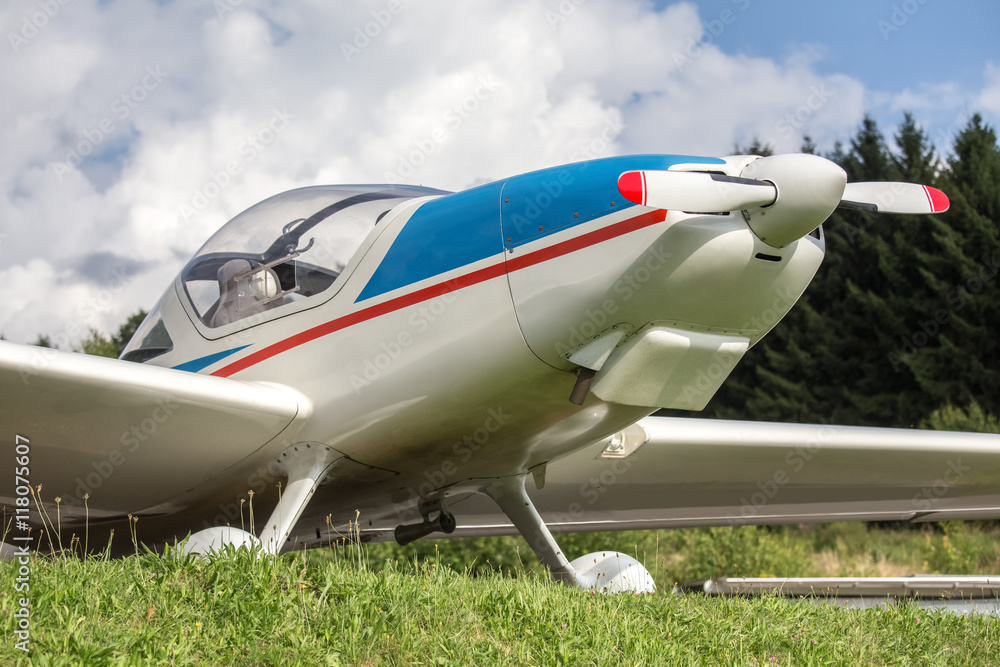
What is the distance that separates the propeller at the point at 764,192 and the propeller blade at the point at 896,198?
987 mm

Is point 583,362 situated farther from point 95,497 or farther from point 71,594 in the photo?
point 95,497

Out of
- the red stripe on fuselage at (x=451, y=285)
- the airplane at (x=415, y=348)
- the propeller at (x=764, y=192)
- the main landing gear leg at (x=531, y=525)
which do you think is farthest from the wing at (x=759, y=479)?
the propeller at (x=764, y=192)

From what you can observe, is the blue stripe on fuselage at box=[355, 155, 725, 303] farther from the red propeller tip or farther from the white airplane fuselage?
the red propeller tip

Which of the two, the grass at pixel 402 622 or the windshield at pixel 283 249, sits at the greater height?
the windshield at pixel 283 249

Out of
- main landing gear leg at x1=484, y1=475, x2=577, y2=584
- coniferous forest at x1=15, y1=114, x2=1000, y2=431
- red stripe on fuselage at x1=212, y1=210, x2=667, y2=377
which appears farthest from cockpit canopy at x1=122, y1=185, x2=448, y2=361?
A: coniferous forest at x1=15, y1=114, x2=1000, y2=431

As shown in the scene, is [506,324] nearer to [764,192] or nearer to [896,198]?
[764,192]

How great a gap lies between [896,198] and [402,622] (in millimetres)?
3294

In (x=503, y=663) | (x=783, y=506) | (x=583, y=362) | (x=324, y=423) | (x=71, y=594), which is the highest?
(x=583, y=362)

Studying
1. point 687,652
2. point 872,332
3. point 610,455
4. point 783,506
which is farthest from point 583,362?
point 872,332

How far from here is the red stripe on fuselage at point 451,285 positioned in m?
3.55

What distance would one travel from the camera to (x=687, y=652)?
3.11 meters

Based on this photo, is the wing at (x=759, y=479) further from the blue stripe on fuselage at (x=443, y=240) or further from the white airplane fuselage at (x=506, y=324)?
the blue stripe on fuselage at (x=443, y=240)

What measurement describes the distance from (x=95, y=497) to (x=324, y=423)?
155cm

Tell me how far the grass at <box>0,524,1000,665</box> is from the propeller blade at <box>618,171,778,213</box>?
5.41 feet
